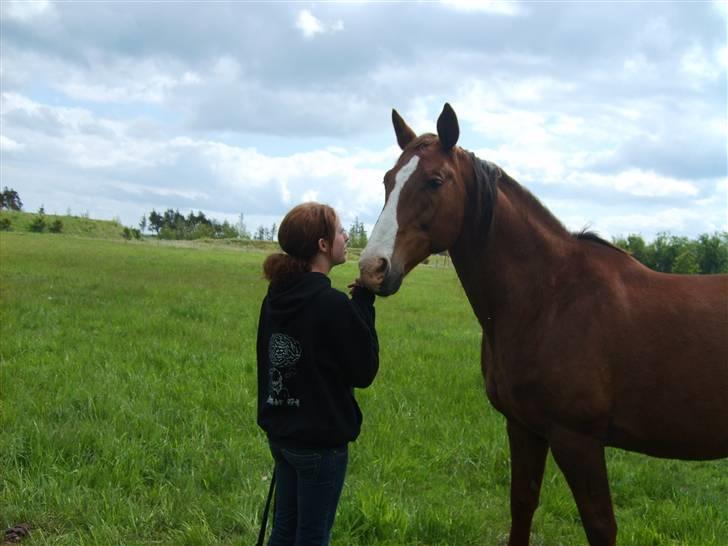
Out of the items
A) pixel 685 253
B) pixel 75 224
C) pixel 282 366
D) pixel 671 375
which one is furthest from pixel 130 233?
pixel 671 375

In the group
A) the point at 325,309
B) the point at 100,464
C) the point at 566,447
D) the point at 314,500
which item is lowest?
the point at 100,464

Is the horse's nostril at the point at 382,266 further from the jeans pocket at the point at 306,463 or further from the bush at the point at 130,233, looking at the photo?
the bush at the point at 130,233

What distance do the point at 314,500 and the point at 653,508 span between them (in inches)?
113

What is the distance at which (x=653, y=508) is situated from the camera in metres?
4.23

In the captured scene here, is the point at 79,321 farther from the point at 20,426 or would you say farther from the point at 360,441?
the point at 360,441

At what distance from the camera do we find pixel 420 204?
111 inches

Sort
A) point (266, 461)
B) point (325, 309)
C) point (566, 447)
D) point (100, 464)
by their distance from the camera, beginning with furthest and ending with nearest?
point (266, 461), point (100, 464), point (566, 447), point (325, 309)

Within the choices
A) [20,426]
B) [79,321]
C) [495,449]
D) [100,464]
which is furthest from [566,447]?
[79,321]

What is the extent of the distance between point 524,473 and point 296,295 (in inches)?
68.0

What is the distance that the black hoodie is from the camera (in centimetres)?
243

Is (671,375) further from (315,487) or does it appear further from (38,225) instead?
(38,225)

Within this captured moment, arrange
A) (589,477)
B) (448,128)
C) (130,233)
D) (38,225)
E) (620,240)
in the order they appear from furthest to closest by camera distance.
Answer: (130,233) < (38,225) < (620,240) < (448,128) < (589,477)

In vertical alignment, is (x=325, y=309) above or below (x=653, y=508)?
above

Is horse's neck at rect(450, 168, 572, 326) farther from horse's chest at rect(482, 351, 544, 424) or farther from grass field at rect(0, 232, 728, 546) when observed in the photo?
grass field at rect(0, 232, 728, 546)
